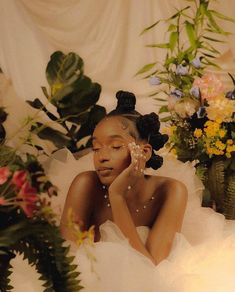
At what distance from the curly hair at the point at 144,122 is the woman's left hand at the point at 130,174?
0.14 ft

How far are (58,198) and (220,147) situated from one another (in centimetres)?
54

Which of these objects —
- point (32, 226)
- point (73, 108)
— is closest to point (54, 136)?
point (73, 108)

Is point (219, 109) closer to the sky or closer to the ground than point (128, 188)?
closer to the sky

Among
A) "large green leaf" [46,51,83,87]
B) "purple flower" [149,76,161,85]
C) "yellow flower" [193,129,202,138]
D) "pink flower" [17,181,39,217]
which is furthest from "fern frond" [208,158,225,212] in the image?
"pink flower" [17,181,39,217]

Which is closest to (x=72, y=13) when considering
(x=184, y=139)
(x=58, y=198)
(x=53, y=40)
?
(x=53, y=40)

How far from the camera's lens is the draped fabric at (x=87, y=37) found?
1.76 metres

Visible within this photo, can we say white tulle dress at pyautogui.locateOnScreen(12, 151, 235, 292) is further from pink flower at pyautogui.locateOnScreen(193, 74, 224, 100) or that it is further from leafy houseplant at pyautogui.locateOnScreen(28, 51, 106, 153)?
pink flower at pyautogui.locateOnScreen(193, 74, 224, 100)

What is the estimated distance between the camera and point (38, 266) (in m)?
1.08

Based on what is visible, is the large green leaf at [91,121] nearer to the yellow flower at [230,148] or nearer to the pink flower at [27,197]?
the yellow flower at [230,148]

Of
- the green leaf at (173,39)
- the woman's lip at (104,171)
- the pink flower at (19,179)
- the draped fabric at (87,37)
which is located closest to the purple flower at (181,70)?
the green leaf at (173,39)

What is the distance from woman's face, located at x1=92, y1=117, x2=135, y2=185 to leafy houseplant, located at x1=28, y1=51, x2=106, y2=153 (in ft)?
0.56

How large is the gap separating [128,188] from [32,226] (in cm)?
49

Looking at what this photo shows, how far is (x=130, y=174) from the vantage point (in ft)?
4.87

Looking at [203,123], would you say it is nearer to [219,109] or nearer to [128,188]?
[219,109]
